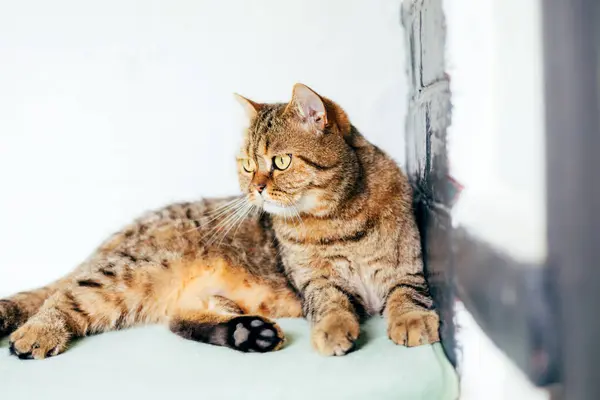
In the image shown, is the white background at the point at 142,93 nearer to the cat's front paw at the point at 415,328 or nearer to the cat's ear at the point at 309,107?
the cat's ear at the point at 309,107

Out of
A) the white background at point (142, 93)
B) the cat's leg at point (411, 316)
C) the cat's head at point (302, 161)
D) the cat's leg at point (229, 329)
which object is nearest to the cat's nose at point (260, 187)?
the cat's head at point (302, 161)

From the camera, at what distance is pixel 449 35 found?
39.4 inches

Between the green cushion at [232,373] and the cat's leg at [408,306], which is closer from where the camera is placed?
the green cushion at [232,373]

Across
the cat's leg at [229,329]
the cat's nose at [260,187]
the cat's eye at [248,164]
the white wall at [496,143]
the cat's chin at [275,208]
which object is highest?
the white wall at [496,143]

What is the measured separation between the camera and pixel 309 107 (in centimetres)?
135

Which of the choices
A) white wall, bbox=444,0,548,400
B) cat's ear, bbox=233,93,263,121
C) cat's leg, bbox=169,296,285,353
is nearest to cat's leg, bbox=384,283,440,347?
white wall, bbox=444,0,548,400

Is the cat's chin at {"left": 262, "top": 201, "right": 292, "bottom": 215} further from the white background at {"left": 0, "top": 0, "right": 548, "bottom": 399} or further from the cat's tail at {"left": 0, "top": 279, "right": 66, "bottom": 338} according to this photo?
the cat's tail at {"left": 0, "top": 279, "right": 66, "bottom": 338}

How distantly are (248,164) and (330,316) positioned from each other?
0.46m

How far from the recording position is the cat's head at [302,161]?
52.6 inches

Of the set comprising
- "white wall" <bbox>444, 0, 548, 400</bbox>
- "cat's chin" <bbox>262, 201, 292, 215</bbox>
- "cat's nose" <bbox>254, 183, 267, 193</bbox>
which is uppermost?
"white wall" <bbox>444, 0, 548, 400</bbox>

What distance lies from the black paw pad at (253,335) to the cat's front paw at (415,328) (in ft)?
0.84

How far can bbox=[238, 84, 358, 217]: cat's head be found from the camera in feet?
4.38

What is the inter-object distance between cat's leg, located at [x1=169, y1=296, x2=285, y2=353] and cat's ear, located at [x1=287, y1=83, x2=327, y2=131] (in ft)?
1.62

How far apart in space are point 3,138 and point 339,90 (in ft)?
3.71
